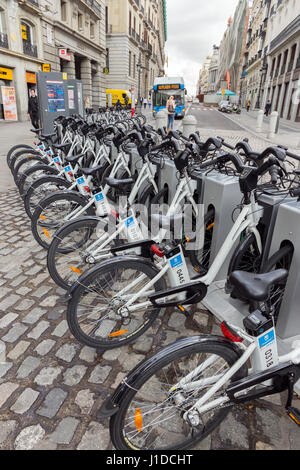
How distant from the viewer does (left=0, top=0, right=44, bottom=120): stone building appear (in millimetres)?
18578

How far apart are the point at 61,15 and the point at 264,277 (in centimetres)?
2937

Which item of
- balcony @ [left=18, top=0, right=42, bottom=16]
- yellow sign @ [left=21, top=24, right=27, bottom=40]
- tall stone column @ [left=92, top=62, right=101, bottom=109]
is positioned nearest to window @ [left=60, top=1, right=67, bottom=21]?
balcony @ [left=18, top=0, right=42, bottom=16]

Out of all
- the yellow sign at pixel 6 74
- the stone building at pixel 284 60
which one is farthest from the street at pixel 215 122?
the yellow sign at pixel 6 74

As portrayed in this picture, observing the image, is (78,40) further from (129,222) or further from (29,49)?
(129,222)

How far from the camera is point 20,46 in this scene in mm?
19750

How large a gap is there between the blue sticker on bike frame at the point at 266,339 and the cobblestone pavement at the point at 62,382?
705 millimetres

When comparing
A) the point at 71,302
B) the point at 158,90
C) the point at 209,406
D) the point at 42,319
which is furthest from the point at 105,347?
the point at 158,90

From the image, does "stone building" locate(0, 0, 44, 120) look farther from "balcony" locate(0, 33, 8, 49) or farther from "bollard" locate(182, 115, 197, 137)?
"bollard" locate(182, 115, 197, 137)

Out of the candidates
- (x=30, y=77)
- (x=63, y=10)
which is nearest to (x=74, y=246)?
(x=30, y=77)

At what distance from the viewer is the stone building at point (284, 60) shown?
31234mm

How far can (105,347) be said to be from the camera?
2518mm

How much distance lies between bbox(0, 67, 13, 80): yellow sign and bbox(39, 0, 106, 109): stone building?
12.6ft

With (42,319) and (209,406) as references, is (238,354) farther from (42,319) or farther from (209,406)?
(42,319)

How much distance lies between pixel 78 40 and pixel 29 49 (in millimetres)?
6600
